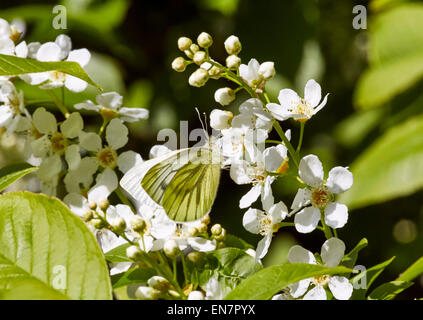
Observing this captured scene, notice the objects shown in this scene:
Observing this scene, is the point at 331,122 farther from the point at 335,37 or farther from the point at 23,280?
the point at 23,280

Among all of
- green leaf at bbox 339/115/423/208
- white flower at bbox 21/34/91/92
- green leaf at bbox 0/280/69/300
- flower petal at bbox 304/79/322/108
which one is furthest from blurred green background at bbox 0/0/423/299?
green leaf at bbox 0/280/69/300

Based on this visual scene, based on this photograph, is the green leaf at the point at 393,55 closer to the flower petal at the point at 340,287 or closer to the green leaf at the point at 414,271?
the green leaf at the point at 414,271

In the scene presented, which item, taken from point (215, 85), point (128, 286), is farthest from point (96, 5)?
point (128, 286)

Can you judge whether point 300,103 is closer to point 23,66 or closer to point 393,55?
point 23,66

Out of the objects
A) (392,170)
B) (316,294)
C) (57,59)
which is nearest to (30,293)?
(316,294)

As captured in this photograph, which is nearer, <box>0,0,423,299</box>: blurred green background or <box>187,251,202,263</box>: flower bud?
<box>187,251,202,263</box>: flower bud

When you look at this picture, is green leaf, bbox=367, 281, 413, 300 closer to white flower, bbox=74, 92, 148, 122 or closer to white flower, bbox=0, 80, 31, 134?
white flower, bbox=74, 92, 148, 122
